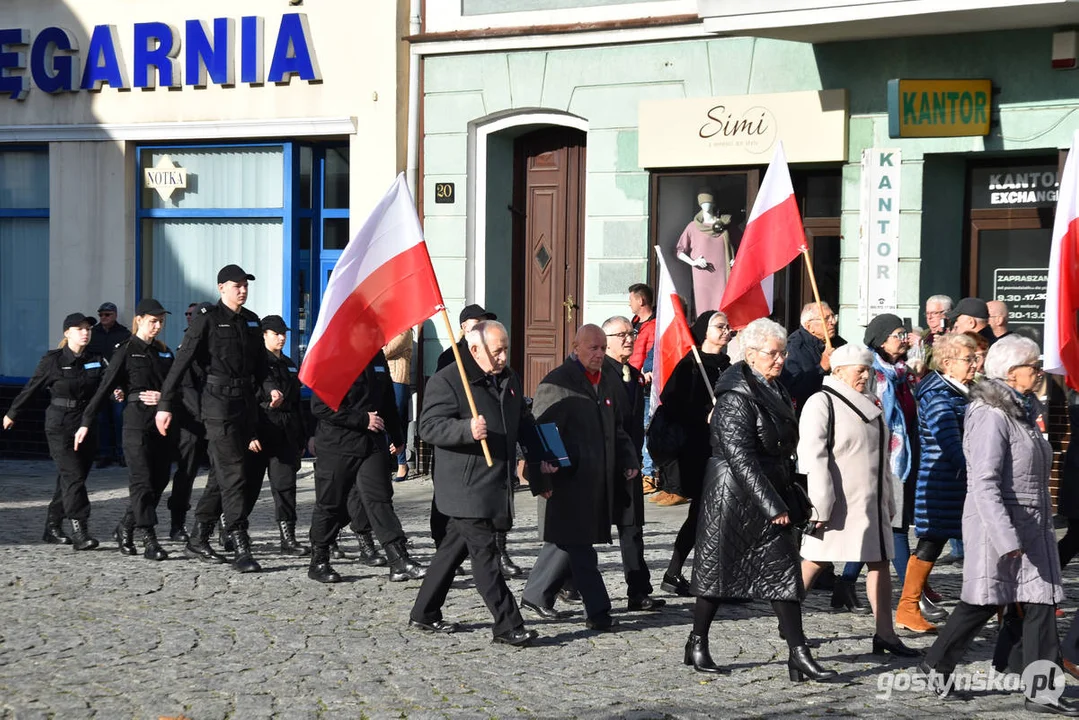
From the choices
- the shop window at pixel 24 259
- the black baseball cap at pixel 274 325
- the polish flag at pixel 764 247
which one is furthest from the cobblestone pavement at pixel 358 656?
the shop window at pixel 24 259

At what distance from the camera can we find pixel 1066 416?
572 inches

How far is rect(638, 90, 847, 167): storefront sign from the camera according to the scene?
15562mm

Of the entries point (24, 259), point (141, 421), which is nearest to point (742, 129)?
point (141, 421)

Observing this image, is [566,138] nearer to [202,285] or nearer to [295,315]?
[295,315]

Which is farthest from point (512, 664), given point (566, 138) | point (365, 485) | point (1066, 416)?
point (566, 138)

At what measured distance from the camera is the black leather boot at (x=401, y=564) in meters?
10.9

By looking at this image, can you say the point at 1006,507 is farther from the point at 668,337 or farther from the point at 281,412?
the point at 281,412

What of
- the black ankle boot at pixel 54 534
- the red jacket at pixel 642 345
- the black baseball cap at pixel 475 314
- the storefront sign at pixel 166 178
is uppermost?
the storefront sign at pixel 166 178

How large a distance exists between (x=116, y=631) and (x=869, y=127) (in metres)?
9.19

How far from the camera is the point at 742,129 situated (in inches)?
632

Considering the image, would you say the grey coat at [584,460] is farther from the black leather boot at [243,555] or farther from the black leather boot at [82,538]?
the black leather boot at [82,538]

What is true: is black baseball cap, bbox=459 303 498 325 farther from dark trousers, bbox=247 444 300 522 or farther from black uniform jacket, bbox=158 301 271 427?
dark trousers, bbox=247 444 300 522

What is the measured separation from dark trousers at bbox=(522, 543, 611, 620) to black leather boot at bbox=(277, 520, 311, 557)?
2.90 m

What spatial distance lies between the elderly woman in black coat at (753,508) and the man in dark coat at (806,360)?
2748 millimetres
